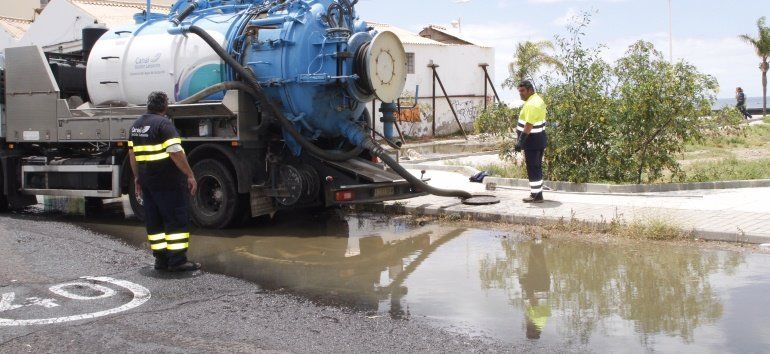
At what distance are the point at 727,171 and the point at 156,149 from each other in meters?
9.77

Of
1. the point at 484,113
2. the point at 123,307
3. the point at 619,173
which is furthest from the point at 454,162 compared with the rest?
the point at 123,307

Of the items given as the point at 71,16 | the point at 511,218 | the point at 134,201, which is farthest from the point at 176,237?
the point at 71,16

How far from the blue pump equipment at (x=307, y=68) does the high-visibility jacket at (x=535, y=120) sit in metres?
1.56

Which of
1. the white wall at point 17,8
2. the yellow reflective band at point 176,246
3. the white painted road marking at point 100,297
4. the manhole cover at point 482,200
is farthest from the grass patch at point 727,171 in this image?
the white wall at point 17,8

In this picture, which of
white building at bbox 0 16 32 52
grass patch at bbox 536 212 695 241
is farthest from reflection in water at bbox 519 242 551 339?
white building at bbox 0 16 32 52

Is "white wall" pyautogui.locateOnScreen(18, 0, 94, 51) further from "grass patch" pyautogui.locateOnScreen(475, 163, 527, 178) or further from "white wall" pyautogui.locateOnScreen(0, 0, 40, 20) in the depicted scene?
"grass patch" pyautogui.locateOnScreen(475, 163, 527, 178)

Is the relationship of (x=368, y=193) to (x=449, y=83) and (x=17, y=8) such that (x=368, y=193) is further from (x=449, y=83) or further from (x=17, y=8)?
(x=17, y=8)

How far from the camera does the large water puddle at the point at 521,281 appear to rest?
5.27 m

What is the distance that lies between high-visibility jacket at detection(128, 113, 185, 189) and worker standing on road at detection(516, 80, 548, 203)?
5.01 meters

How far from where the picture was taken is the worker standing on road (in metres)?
10.6

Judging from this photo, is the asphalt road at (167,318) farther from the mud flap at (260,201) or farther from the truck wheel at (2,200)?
the truck wheel at (2,200)

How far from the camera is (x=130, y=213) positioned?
12148 mm

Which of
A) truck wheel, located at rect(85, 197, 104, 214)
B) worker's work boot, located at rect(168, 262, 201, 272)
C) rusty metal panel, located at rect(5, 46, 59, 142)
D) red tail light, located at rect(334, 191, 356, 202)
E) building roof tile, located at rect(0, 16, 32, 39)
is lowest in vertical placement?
worker's work boot, located at rect(168, 262, 201, 272)

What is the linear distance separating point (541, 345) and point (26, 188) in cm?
974
